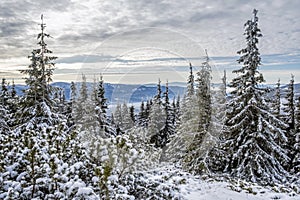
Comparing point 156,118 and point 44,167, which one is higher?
point 44,167

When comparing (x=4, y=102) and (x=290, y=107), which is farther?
(x=4, y=102)

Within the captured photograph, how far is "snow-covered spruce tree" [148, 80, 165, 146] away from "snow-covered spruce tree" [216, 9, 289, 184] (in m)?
15.1

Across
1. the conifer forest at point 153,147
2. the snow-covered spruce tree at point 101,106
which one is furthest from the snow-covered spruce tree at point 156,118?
the snow-covered spruce tree at point 101,106

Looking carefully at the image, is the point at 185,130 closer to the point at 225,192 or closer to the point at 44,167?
the point at 225,192

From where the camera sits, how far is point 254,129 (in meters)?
18.9

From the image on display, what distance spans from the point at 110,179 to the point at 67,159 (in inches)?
73.9

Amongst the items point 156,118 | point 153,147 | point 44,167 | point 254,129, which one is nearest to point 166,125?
point 156,118

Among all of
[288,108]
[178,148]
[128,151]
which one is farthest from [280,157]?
[128,151]

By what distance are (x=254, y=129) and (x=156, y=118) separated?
659 inches

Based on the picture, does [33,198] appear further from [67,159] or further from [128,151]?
[128,151]

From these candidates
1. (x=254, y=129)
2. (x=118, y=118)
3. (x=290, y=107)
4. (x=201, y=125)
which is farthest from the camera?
(x=118, y=118)

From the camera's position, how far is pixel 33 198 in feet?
21.1

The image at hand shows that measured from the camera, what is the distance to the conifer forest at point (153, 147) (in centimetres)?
661

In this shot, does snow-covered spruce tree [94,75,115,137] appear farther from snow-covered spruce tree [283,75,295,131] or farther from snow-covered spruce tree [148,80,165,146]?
snow-covered spruce tree [283,75,295,131]
